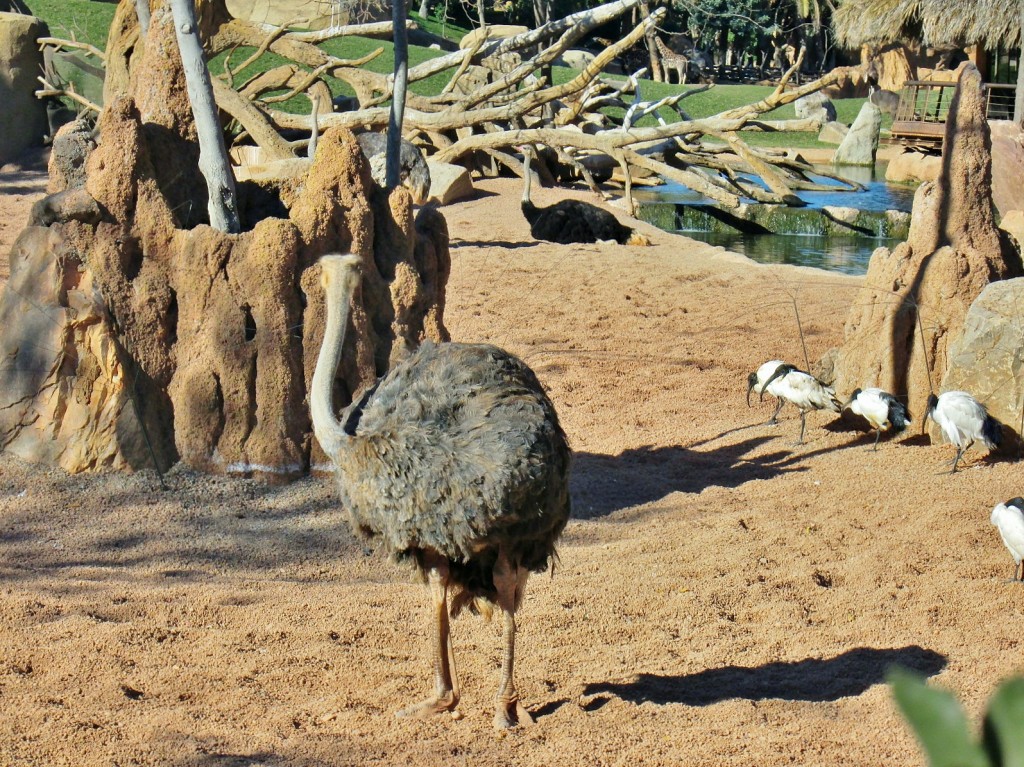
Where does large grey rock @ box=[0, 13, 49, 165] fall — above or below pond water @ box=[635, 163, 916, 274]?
above

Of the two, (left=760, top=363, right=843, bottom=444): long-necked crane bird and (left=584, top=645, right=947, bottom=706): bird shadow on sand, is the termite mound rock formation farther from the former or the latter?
(left=584, top=645, right=947, bottom=706): bird shadow on sand

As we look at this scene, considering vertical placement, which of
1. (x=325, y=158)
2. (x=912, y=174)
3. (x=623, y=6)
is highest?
(x=623, y=6)

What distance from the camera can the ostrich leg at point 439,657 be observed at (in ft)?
14.4

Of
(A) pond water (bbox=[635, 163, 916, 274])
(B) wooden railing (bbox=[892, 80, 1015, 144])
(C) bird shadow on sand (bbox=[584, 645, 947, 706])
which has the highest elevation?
(B) wooden railing (bbox=[892, 80, 1015, 144])

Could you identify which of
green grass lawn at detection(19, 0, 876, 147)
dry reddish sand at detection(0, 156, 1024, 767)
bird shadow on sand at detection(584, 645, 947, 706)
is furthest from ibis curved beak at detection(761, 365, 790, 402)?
green grass lawn at detection(19, 0, 876, 147)

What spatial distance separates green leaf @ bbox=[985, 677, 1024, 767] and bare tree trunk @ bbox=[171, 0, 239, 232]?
21.6 ft

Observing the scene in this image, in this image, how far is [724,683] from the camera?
4.80 metres

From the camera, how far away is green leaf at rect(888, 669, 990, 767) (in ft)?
2.60

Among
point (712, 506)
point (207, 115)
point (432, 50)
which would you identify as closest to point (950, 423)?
point (712, 506)

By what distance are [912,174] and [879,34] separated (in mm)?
3328

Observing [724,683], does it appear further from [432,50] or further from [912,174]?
[432,50]

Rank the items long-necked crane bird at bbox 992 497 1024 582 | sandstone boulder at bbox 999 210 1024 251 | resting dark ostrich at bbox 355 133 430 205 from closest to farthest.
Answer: long-necked crane bird at bbox 992 497 1024 582 < sandstone boulder at bbox 999 210 1024 251 < resting dark ostrich at bbox 355 133 430 205

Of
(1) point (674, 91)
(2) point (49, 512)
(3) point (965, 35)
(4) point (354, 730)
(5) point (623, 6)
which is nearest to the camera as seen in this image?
(4) point (354, 730)

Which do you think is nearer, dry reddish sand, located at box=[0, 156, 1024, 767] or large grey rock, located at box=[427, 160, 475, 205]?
dry reddish sand, located at box=[0, 156, 1024, 767]
